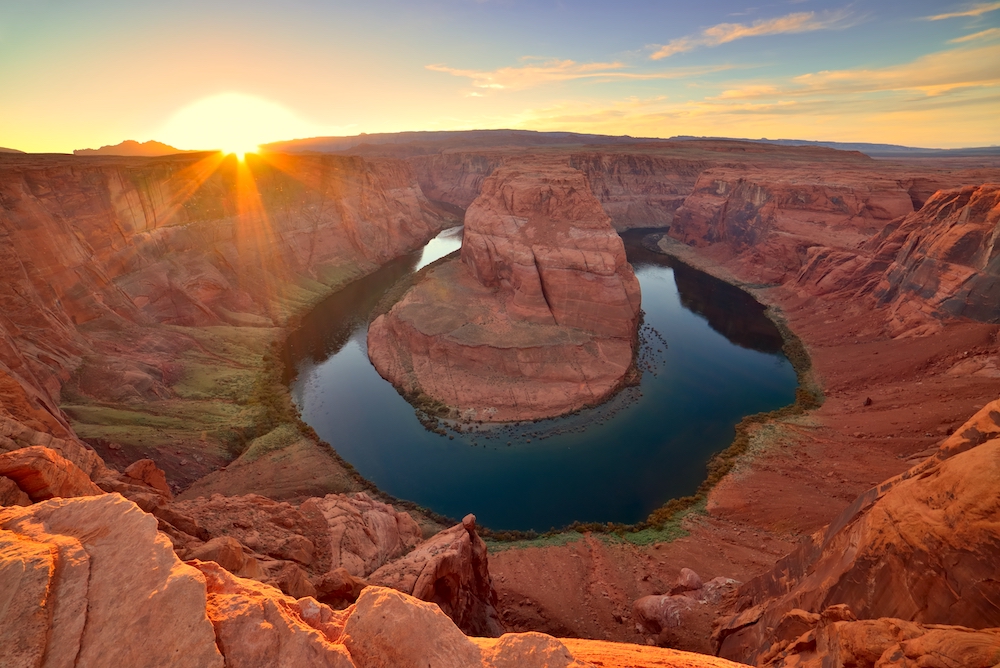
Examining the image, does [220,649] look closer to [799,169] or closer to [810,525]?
[810,525]

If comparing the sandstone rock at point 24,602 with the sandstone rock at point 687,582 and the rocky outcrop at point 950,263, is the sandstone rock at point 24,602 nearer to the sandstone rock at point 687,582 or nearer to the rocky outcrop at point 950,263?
the sandstone rock at point 687,582

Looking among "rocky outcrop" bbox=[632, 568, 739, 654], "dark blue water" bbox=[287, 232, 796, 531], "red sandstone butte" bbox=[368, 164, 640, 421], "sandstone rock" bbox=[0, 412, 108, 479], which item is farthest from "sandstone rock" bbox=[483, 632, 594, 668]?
"red sandstone butte" bbox=[368, 164, 640, 421]

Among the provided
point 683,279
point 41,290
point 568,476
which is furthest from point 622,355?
point 41,290

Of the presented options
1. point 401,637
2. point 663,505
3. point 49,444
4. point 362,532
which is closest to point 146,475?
point 49,444

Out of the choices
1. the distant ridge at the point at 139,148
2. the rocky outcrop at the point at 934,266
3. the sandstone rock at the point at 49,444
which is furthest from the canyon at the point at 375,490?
the distant ridge at the point at 139,148

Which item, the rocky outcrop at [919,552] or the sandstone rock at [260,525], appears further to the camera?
the sandstone rock at [260,525]

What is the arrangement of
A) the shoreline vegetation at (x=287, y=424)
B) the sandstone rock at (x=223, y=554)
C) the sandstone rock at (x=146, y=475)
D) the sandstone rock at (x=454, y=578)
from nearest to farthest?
the sandstone rock at (x=223, y=554), the sandstone rock at (x=454, y=578), the sandstone rock at (x=146, y=475), the shoreline vegetation at (x=287, y=424)

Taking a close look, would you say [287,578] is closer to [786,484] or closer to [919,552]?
[919,552]
